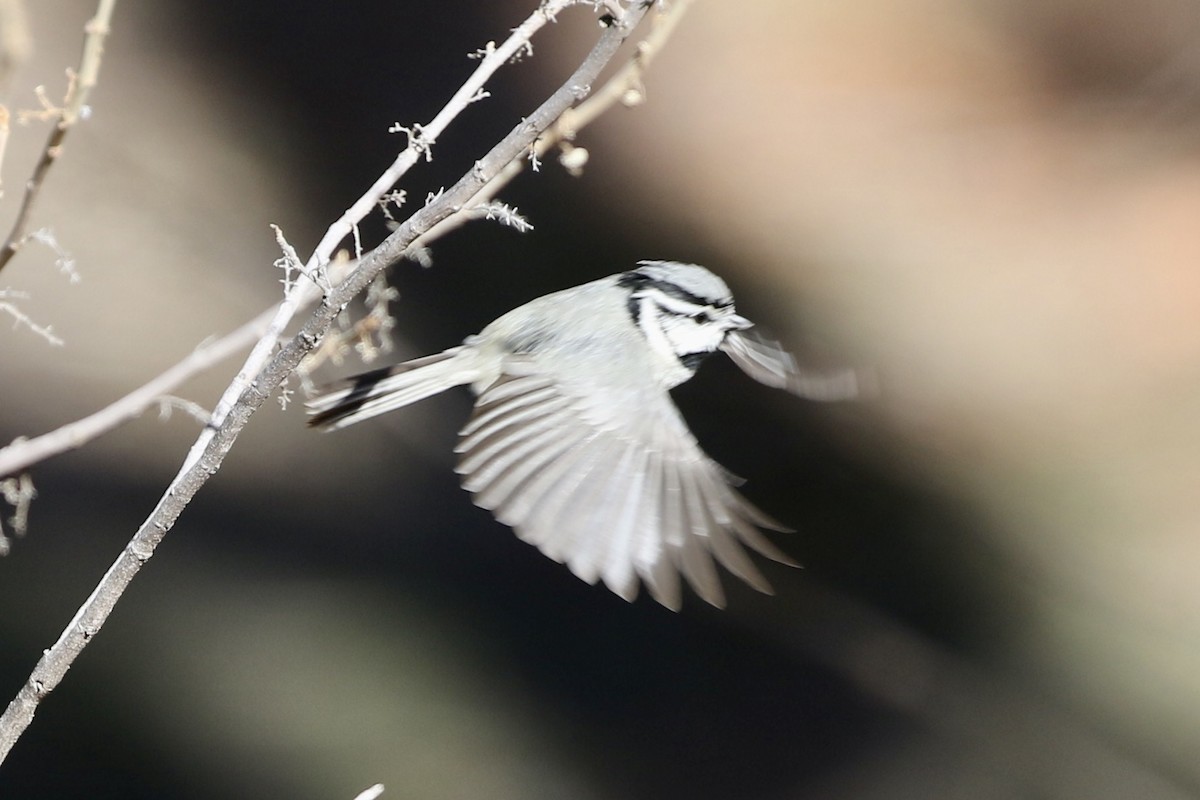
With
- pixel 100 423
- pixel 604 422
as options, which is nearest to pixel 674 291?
pixel 604 422

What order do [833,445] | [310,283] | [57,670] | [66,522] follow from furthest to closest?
1. [833,445]
2. [66,522]
3. [310,283]
4. [57,670]

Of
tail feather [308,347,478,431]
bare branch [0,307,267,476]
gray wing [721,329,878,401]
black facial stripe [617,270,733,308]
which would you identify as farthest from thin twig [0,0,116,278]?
gray wing [721,329,878,401]

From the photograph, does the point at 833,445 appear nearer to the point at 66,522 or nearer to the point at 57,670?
the point at 66,522

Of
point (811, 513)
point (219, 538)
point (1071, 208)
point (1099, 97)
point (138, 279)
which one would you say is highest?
point (1099, 97)

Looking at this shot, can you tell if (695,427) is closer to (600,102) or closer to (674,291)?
(674,291)

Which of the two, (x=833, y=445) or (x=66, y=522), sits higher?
(x=833, y=445)

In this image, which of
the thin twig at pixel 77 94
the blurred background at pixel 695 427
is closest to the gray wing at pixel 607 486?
the thin twig at pixel 77 94

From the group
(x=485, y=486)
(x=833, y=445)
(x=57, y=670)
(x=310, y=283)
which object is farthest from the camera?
(x=833, y=445)

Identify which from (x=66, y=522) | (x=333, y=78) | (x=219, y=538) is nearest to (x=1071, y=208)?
(x=333, y=78)
